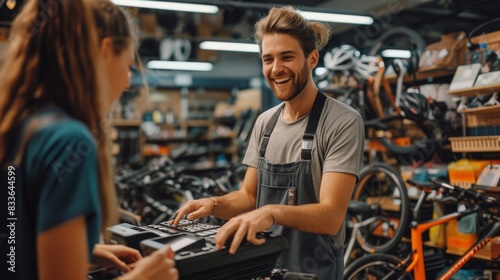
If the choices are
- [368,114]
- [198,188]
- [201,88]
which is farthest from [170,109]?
[368,114]

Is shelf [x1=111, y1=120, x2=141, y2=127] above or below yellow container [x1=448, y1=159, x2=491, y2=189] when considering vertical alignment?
above

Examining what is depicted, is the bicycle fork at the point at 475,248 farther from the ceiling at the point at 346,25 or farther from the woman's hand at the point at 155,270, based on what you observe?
the woman's hand at the point at 155,270

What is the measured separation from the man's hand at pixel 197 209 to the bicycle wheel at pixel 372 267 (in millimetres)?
1697

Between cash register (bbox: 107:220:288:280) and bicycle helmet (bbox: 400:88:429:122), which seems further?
bicycle helmet (bbox: 400:88:429:122)

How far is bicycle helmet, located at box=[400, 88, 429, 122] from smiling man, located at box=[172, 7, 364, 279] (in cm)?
203

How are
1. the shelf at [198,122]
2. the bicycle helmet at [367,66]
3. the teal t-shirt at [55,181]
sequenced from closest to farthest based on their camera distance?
1. the teal t-shirt at [55,181]
2. the bicycle helmet at [367,66]
3. the shelf at [198,122]

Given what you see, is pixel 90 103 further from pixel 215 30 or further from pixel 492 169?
pixel 215 30

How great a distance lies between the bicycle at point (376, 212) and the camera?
3660 millimetres

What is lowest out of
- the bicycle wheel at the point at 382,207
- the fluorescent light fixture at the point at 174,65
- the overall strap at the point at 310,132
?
the bicycle wheel at the point at 382,207

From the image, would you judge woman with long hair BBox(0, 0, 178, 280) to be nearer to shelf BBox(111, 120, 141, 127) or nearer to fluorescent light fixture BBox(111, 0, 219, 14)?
A: fluorescent light fixture BBox(111, 0, 219, 14)

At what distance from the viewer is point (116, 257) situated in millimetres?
1159

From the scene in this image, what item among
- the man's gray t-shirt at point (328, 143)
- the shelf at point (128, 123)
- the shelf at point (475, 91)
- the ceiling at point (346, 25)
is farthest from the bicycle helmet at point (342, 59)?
the shelf at point (128, 123)

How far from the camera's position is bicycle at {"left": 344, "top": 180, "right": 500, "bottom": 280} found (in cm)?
286

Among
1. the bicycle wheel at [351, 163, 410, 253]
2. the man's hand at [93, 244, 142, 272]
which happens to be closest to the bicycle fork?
the bicycle wheel at [351, 163, 410, 253]
